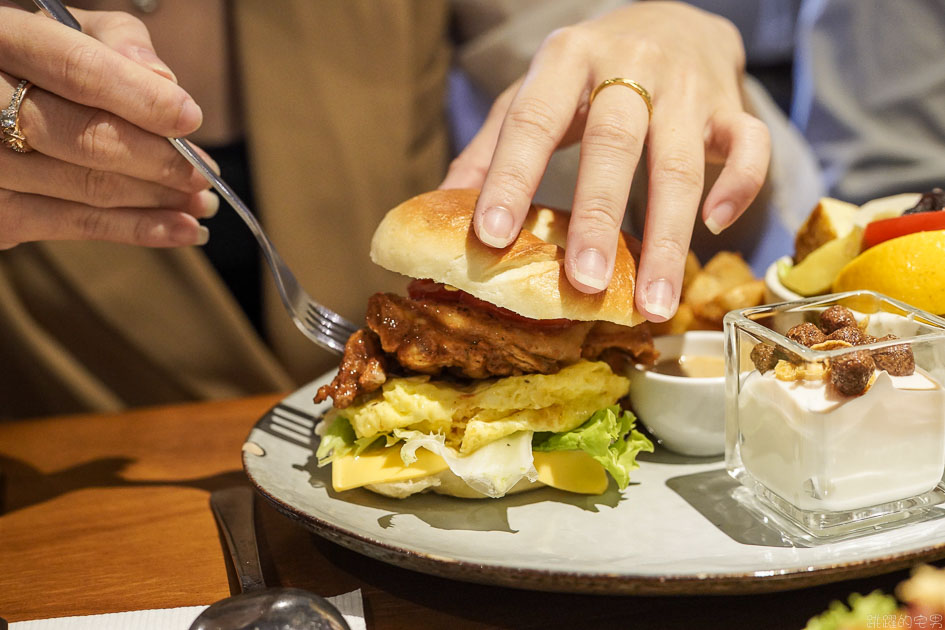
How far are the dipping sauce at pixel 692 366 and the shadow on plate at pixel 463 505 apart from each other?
0.33 metres

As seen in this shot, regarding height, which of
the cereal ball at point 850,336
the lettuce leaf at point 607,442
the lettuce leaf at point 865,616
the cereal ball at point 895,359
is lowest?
the lettuce leaf at point 607,442

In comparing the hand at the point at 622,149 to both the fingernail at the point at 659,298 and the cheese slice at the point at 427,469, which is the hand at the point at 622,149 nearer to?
the fingernail at the point at 659,298

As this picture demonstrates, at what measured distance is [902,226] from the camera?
155 centimetres

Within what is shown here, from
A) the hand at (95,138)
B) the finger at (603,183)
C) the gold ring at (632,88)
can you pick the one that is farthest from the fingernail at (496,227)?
the hand at (95,138)

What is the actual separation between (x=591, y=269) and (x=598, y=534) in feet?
1.62

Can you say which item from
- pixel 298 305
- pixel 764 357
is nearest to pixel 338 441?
pixel 298 305

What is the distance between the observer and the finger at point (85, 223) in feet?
5.28

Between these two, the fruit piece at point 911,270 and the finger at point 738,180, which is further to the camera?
the finger at point 738,180

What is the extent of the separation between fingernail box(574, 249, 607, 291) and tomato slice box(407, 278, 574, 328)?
0.17 m

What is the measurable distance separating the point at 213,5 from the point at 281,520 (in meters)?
1.79

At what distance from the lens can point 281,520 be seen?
1525 mm

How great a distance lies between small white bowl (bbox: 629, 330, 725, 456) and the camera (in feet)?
5.28

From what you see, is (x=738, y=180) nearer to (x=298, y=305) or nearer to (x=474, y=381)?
(x=474, y=381)

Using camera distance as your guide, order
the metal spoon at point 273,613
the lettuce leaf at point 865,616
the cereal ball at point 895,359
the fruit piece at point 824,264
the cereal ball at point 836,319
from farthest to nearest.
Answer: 1. the fruit piece at point 824,264
2. the cereal ball at point 836,319
3. the cereal ball at point 895,359
4. the metal spoon at point 273,613
5. the lettuce leaf at point 865,616
